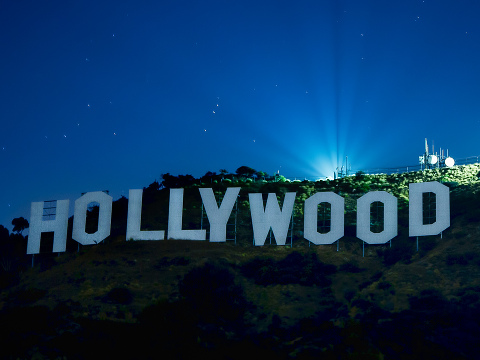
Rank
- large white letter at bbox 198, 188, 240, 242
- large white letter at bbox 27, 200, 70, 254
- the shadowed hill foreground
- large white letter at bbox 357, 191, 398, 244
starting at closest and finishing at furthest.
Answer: the shadowed hill foreground → large white letter at bbox 357, 191, 398, 244 → large white letter at bbox 198, 188, 240, 242 → large white letter at bbox 27, 200, 70, 254

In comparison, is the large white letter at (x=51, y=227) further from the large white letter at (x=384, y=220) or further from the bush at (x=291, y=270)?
the large white letter at (x=384, y=220)

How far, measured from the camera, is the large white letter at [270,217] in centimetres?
4431

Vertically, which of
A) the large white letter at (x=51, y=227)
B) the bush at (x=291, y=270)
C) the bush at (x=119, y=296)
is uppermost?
the large white letter at (x=51, y=227)

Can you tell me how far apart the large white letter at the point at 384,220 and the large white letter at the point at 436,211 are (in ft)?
4.04

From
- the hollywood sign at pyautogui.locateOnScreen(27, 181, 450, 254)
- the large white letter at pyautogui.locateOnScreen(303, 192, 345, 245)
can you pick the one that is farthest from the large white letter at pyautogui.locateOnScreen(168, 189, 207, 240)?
the large white letter at pyautogui.locateOnScreen(303, 192, 345, 245)

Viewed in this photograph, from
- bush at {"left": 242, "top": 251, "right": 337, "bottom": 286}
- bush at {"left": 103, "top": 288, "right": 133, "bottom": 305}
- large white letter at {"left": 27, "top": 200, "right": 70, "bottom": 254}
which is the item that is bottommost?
bush at {"left": 103, "top": 288, "right": 133, "bottom": 305}

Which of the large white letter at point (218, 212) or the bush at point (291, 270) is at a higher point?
the large white letter at point (218, 212)

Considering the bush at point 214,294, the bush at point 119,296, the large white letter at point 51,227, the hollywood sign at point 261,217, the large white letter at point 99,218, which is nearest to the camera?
the bush at point 214,294

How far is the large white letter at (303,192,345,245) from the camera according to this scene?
43.6 metres

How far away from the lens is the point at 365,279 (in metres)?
41.1

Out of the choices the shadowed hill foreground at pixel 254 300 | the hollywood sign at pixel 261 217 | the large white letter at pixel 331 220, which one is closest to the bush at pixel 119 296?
the shadowed hill foreground at pixel 254 300

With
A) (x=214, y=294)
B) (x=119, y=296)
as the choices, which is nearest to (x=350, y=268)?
(x=214, y=294)

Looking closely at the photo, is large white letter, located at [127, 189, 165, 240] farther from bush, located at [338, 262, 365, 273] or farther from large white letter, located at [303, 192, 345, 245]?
bush, located at [338, 262, 365, 273]

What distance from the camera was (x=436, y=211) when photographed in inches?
1625
